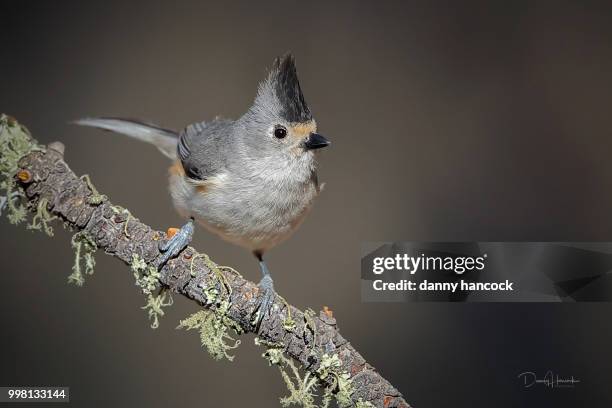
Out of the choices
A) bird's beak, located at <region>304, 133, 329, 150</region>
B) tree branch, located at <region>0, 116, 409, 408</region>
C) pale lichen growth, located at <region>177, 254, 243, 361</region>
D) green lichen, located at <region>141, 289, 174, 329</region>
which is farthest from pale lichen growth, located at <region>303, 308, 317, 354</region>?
bird's beak, located at <region>304, 133, 329, 150</region>

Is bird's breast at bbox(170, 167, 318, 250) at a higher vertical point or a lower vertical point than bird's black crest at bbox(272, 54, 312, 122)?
lower

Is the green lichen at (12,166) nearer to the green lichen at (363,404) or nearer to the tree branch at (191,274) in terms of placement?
the tree branch at (191,274)

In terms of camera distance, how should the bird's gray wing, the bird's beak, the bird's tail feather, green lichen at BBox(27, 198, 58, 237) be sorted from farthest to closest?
1. the bird's tail feather
2. the bird's gray wing
3. the bird's beak
4. green lichen at BBox(27, 198, 58, 237)

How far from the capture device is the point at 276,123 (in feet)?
5.29

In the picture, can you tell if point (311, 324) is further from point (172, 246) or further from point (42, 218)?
point (42, 218)

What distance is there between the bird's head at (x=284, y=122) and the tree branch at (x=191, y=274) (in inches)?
16.9

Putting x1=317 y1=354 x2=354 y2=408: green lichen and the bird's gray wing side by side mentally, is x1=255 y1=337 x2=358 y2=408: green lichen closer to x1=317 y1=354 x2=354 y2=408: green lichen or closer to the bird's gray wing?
x1=317 y1=354 x2=354 y2=408: green lichen

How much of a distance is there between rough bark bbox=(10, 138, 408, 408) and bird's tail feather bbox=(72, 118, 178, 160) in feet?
1.90

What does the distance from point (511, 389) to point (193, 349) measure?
115 cm

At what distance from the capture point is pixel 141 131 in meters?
1.93

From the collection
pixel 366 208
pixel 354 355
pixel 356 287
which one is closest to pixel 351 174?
pixel 366 208

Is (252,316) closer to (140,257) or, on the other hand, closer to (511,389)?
(140,257)
